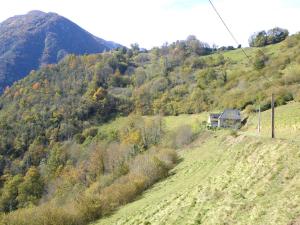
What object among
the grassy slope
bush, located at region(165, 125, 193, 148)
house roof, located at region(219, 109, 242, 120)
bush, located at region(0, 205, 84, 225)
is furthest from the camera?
house roof, located at region(219, 109, 242, 120)

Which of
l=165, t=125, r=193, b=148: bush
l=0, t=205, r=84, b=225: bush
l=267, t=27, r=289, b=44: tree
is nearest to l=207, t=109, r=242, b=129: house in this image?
l=165, t=125, r=193, b=148: bush

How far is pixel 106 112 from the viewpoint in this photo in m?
129

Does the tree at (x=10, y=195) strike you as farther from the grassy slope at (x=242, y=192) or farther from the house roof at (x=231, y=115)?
the grassy slope at (x=242, y=192)

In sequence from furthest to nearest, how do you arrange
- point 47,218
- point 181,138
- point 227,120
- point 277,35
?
1. point 277,35
2. point 227,120
3. point 181,138
4. point 47,218

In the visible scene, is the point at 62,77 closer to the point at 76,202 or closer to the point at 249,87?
the point at 249,87

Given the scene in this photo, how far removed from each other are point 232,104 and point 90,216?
5351 centimetres

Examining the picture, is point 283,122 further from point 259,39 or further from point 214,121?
point 259,39

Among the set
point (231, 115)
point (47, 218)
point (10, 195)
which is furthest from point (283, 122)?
point (10, 195)

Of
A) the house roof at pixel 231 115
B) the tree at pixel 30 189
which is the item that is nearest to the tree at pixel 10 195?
the tree at pixel 30 189

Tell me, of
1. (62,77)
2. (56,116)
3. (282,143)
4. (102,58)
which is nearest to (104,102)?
(56,116)

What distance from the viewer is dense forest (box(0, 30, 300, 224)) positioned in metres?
58.2

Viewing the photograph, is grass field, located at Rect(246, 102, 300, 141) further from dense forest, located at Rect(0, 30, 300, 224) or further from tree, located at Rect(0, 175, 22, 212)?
tree, located at Rect(0, 175, 22, 212)

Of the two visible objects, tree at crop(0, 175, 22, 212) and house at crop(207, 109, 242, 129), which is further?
tree at crop(0, 175, 22, 212)

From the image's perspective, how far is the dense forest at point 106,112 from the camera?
58188 millimetres
